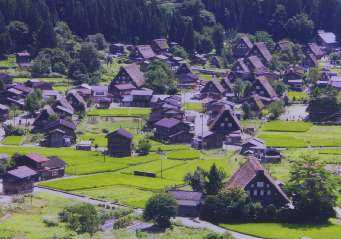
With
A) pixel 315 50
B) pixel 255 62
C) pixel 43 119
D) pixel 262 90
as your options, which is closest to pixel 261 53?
pixel 255 62

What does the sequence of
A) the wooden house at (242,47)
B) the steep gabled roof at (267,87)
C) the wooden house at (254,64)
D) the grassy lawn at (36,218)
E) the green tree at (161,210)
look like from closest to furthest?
the grassy lawn at (36,218) → the green tree at (161,210) → the steep gabled roof at (267,87) → the wooden house at (254,64) → the wooden house at (242,47)

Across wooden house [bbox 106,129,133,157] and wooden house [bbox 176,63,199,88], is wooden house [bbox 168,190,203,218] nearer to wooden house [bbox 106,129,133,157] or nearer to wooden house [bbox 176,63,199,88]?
wooden house [bbox 106,129,133,157]

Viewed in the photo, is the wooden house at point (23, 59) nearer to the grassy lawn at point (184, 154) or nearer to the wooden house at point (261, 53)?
the wooden house at point (261, 53)

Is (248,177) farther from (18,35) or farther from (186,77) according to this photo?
(18,35)

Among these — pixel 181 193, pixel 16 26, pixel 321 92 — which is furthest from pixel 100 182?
pixel 16 26

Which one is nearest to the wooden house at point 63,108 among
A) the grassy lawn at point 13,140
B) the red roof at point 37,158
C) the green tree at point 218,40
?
the grassy lawn at point 13,140

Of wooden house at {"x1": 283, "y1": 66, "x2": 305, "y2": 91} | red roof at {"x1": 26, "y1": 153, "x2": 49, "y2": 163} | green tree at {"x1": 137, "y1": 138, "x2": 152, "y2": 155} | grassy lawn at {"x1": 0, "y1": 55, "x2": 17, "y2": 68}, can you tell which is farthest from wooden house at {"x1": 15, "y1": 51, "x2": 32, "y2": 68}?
red roof at {"x1": 26, "y1": 153, "x2": 49, "y2": 163}
